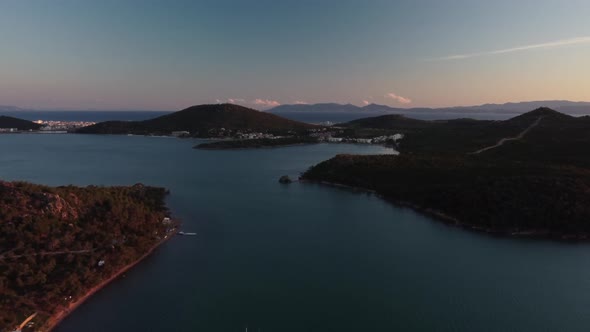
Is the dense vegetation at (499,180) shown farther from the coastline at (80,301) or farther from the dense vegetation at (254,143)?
the dense vegetation at (254,143)

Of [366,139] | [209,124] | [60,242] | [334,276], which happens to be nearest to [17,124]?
[209,124]

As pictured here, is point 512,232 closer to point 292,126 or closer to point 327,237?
point 327,237

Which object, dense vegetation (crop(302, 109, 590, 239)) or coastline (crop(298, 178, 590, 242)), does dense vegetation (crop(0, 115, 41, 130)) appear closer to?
dense vegetation (crop(302, 109, 590, 239))

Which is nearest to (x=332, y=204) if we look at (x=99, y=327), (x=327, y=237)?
(x=327, y=237)

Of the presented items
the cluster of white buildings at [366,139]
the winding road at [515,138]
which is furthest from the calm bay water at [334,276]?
the cluster of white buildings at [366,139]

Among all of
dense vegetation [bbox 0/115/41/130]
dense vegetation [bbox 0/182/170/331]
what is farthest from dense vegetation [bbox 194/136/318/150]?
dense vegetation [bbox 0/115/41/130]

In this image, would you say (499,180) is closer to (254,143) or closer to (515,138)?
(515,138)

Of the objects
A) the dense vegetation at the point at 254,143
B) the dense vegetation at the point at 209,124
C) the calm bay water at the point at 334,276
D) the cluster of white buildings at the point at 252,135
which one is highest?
the dense vegetation at the point at 209,124
